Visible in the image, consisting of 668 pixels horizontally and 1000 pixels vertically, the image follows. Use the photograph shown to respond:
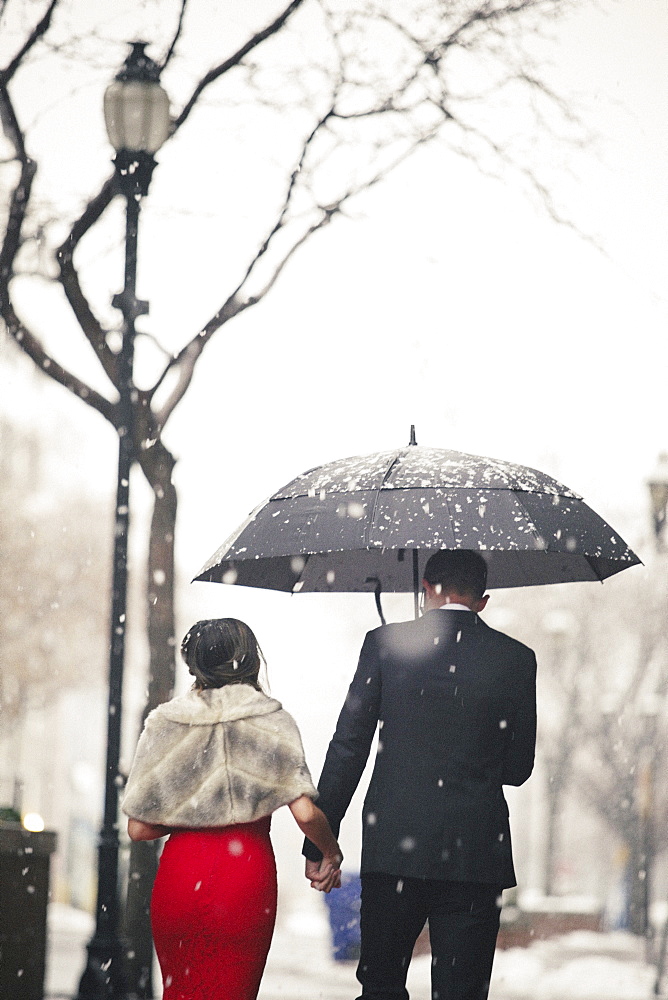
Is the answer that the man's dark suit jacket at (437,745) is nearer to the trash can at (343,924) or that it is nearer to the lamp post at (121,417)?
the lamp post at (121,417)

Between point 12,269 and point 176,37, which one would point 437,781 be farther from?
point 176,37

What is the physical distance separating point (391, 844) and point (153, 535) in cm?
547

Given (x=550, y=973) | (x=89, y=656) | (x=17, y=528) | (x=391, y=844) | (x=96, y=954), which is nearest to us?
(x=391, y=844)

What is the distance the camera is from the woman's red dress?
3.83m

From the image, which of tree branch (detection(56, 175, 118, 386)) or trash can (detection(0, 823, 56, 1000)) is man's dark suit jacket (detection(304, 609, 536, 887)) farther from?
tree branch (detection(56, 175, 118, 386))

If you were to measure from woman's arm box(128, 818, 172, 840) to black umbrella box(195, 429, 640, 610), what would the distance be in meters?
0.92

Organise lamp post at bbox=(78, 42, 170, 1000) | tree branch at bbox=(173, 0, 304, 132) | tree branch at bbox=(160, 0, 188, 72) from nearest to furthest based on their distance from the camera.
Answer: lamp post at bbox=(78, 42, 170, 1000)
tree branch at bbox=(160, 0, 188, 72)
tree branch at bbox=(173, 0, 304, 132)

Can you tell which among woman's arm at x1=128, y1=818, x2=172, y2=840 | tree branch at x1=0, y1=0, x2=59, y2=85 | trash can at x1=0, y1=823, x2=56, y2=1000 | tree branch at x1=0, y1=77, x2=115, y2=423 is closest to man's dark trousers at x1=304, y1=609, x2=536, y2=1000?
woman's arm at x1=128, y1=818, x2=172, y2=840

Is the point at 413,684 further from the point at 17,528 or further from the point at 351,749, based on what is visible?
the point at 17,528

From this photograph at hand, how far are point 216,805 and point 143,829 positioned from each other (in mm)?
252

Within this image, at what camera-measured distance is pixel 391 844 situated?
3795 mm

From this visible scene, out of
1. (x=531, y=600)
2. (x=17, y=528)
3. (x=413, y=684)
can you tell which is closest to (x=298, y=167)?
(x=413, y=684)

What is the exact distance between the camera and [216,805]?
3.77 m

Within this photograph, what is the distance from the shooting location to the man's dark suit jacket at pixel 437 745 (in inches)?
148
